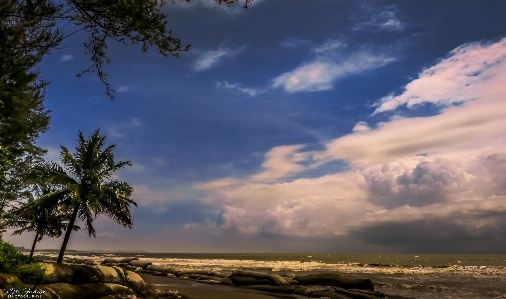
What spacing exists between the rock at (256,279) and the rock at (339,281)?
1919mm

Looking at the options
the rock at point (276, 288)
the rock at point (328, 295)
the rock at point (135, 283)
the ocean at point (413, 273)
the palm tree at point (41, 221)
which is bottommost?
the ocean at point (413, 273)

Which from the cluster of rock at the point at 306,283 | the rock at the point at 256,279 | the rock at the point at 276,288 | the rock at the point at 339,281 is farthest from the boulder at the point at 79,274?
the rock at the point at 339,281

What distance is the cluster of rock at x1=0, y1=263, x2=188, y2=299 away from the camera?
1027cm

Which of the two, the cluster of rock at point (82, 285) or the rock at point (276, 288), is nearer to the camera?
the cluster of rock at point (82, 285)

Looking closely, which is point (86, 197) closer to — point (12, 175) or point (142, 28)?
point (12, 175)

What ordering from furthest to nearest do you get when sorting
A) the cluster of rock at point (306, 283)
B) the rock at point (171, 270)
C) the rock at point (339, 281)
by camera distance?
the rock at point (171, 270)
the rock at point (339, 281)
the cluster of rock at point (306, 283)

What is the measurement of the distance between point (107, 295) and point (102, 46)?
9812 mm

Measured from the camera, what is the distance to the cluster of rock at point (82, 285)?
33.7 ft

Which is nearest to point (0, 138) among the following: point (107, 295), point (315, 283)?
point (107, 295)

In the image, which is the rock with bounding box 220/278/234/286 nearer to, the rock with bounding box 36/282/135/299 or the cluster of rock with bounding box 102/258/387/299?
the cluster of rock with bounding box 102/258/387/299

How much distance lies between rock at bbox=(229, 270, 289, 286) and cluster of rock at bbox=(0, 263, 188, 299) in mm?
6247

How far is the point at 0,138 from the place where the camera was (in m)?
18.6

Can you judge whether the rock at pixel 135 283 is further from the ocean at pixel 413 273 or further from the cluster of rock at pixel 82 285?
the ocean at pixel 413 273

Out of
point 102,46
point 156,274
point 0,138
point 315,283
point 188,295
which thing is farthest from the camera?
point 156,274
